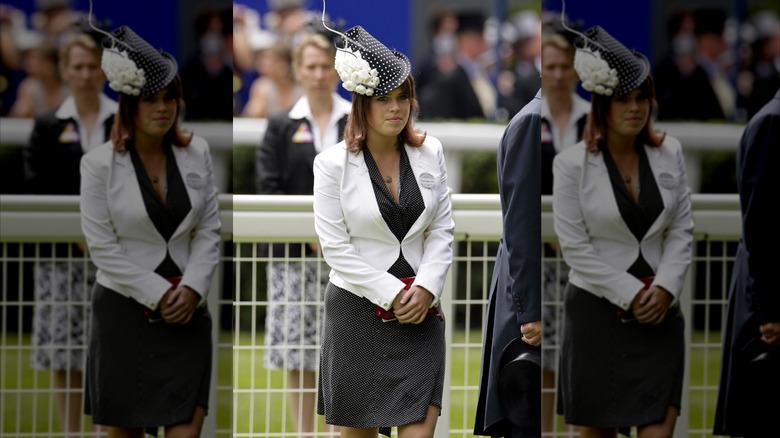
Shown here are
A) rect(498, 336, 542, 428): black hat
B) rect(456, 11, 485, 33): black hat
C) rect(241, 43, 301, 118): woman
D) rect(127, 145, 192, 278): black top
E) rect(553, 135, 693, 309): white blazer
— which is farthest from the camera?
rect(241, 43, 301, 118): woman

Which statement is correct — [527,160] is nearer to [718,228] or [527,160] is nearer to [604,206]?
[604,206]

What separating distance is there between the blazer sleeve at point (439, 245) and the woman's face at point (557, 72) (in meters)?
0.47

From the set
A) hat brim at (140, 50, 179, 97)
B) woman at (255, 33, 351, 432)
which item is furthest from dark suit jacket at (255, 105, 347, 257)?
hat brim at (140, 50, 179, 97)

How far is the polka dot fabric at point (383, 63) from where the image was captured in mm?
3711

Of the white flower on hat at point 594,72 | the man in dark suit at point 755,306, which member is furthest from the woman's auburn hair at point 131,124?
the man in dark suit at point 755,306

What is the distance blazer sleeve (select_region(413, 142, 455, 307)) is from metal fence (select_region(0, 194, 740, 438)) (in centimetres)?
29

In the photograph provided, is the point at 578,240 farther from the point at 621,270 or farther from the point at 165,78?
the point at 165,78

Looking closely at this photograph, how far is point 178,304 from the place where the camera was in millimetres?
3494

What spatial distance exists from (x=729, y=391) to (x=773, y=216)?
19.8 inches

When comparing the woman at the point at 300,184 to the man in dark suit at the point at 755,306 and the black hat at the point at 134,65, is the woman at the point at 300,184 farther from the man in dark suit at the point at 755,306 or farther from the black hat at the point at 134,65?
the man in dark suit at the point at 755,306

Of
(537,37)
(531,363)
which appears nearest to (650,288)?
(531,363)

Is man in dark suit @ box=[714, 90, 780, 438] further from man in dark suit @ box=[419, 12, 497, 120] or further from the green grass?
man in dark suit @ box=[419, 12, 497, 120]

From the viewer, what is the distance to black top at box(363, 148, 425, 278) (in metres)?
3.71

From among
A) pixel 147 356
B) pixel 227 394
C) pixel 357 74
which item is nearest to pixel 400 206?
pixel 357 74
